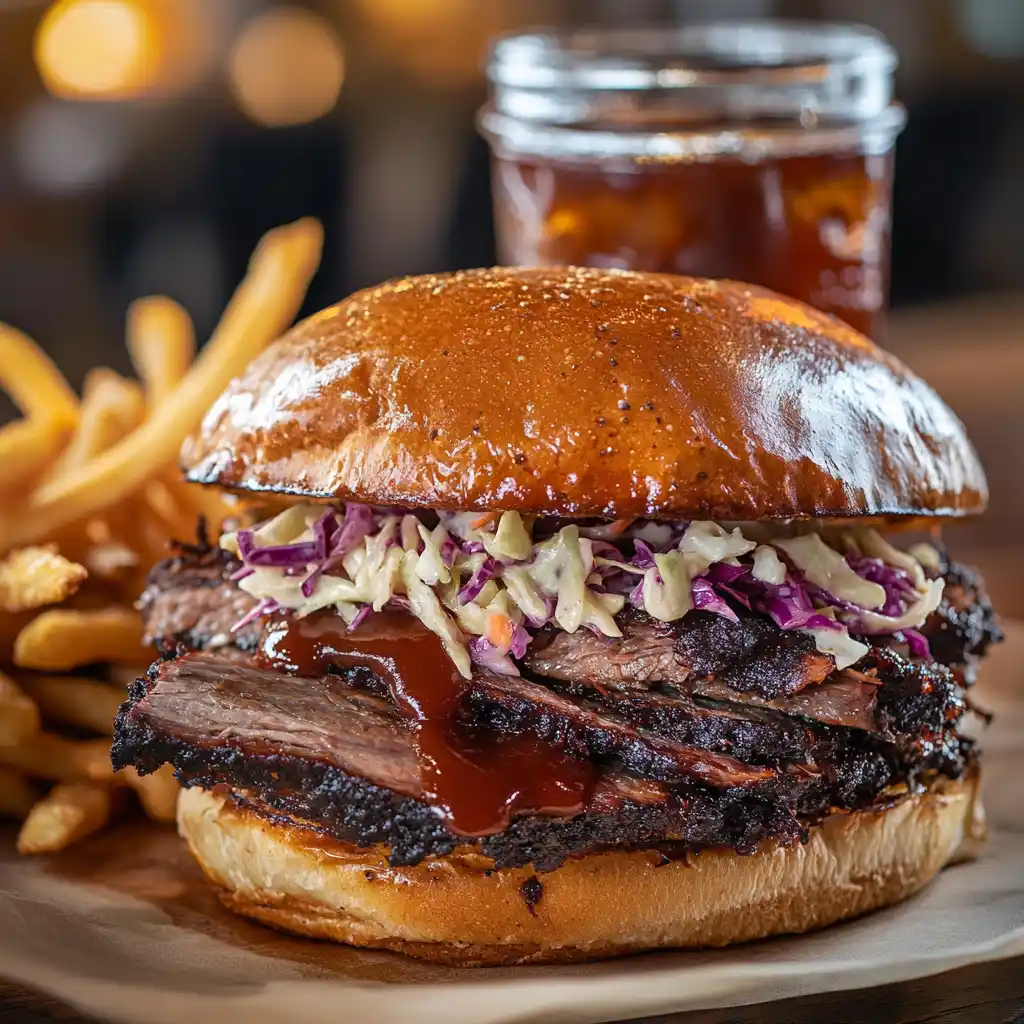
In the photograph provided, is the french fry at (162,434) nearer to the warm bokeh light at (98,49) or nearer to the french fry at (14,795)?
the french fry at (14,795)

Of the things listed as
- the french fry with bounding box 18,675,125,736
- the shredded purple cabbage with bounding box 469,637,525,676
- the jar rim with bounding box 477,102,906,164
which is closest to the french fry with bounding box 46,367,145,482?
the french fry with bounding box 18,675,125,736

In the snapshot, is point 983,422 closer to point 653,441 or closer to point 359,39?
point 653,441

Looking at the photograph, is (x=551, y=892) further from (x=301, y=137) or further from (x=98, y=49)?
(x=98, y=49)

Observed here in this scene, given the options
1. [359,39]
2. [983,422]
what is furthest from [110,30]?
[983,422]

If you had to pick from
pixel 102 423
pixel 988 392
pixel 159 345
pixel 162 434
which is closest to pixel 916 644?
pixel 162 434

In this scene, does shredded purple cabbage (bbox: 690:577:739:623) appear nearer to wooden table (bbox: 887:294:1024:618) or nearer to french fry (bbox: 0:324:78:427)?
french fry (bbox: 0:324:78:427)

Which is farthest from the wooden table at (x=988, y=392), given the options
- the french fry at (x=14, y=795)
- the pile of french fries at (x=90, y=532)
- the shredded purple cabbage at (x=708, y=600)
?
the french fry at (x=14, y=795)
